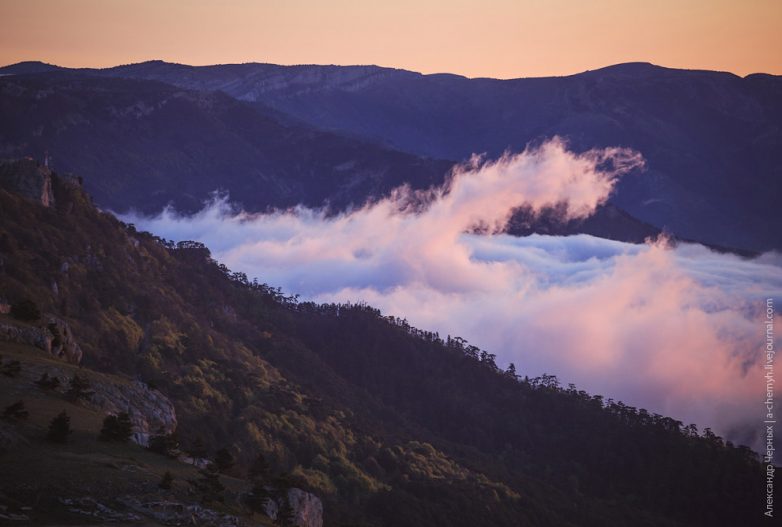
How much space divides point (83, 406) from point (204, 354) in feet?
286

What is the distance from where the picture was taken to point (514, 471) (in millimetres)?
179375

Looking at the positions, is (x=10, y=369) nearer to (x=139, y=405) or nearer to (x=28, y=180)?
(x=139, y=405)

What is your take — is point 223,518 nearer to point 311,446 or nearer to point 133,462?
point 133,462

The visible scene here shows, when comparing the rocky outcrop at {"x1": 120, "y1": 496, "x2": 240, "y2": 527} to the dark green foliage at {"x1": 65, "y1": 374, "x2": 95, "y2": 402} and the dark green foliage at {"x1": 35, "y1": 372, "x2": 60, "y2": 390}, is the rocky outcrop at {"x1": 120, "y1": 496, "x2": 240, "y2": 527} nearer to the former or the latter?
the dark green foliage at {"x1": 65, "y1": 374, "x2": 95, "y2": 402}

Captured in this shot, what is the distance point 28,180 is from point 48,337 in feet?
242

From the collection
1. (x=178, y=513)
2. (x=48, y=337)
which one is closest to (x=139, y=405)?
(x=48, y=337)

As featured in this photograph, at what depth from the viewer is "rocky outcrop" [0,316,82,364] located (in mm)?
79750

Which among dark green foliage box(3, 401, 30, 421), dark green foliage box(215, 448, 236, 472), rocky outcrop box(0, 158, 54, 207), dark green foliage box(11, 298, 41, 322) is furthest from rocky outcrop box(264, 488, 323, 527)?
rocky outcrop box(0, 158, 54, 207)

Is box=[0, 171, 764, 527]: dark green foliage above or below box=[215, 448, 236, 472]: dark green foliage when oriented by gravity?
below

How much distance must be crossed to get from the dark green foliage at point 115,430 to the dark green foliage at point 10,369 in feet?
30.2

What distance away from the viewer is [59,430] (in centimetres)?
5766

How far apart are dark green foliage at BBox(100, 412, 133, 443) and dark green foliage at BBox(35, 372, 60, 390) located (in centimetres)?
815

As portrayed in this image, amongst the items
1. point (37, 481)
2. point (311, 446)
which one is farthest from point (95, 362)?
point (37, 481)

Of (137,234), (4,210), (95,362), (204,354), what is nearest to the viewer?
(95,362)
